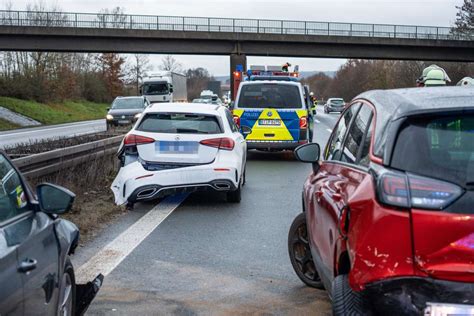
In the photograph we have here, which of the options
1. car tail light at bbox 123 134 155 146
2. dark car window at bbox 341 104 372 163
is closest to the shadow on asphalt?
car tail light at bbox 123 134 155 146

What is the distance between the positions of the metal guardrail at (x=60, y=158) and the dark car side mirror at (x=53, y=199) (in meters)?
4.65

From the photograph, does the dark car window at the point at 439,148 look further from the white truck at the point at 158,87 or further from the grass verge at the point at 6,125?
the white truck at the point at 158,87

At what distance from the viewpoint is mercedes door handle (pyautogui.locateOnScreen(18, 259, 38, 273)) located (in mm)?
3117

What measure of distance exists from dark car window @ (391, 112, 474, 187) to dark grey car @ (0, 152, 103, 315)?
71.3 inches

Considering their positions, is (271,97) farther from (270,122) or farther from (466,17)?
(466,17)

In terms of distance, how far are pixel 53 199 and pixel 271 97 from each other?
591 inches

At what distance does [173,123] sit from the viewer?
34.8 ft

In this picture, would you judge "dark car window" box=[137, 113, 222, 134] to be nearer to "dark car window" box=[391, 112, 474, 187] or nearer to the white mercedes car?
the white mercedes car

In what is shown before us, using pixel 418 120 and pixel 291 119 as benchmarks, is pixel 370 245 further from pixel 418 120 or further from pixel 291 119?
pixel 291 119

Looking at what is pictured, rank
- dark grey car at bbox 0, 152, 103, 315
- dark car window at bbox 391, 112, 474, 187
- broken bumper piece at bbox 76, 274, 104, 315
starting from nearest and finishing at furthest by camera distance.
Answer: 1. dark grey car at bbox 0, 152, 103, 315
2. dark car window at bbox 391, 112, 474, 187
3. broken bumper piece at bbox 76, 274, 104, 315

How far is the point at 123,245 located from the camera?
7.71 metres

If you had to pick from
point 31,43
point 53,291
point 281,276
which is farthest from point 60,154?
point 31,43

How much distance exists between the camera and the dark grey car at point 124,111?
100 ft

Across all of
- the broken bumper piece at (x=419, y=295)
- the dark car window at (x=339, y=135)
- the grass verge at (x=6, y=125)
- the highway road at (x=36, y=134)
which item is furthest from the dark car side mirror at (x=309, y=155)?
the grass verge at (x=6, y=125)
